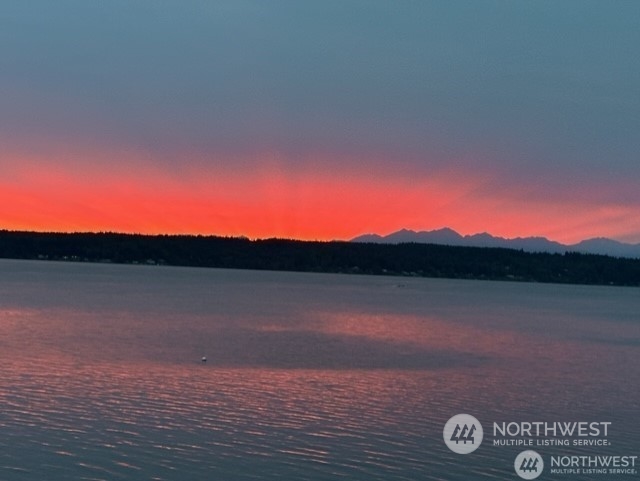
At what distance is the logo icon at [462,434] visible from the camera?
14.4 m

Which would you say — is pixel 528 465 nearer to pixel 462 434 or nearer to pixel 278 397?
pixel 462 434

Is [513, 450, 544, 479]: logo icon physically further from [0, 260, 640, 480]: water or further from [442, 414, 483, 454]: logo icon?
[442, 414, 483, 454]: logo icon

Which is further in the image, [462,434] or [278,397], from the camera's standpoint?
[278,397]

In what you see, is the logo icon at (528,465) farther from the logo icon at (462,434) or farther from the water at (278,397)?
the logo icon at (462,434)

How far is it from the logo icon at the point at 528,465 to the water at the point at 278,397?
137 millimetres

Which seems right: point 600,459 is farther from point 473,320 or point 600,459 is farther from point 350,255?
point 350,255

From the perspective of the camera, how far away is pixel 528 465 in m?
13.6

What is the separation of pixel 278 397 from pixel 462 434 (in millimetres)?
4314

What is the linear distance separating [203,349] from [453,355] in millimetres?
7914

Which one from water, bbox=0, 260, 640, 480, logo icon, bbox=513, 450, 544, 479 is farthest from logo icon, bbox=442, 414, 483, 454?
logo icon, bbox=513, 450, 544, 479

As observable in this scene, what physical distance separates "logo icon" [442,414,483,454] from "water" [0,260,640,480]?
17 cm

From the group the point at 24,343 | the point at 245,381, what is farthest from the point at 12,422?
the point at 24,343

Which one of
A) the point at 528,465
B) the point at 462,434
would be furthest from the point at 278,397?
the point at 528,465

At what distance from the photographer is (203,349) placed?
2717 cm
